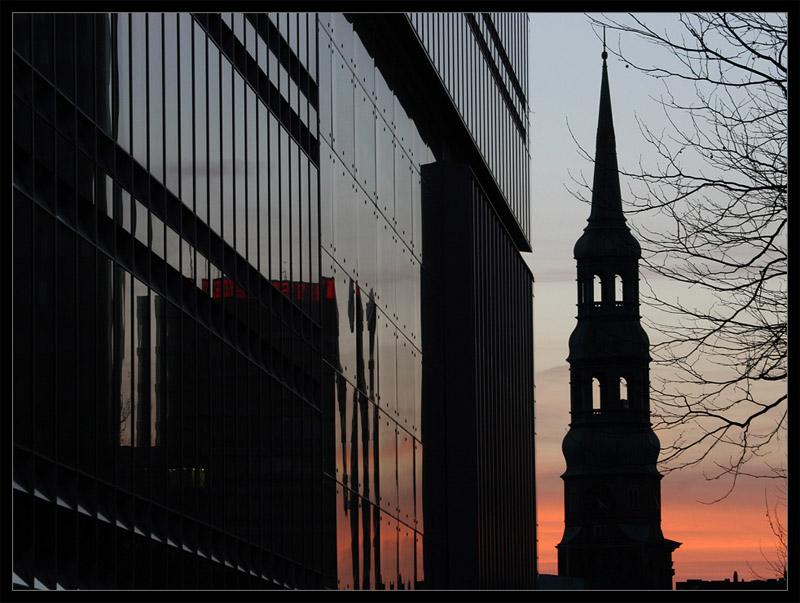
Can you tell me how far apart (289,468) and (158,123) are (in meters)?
8.32

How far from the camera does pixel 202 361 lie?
22484 millimetres

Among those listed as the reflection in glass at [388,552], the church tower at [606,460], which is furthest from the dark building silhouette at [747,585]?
the church tower at [606,460]

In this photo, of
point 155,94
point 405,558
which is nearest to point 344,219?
point 405,558

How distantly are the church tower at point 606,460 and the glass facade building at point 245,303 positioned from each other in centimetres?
11434

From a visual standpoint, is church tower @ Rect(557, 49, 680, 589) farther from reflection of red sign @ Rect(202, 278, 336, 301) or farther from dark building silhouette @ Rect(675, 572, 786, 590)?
reflection of red sign @ Rect(202, 278, 336, 301)

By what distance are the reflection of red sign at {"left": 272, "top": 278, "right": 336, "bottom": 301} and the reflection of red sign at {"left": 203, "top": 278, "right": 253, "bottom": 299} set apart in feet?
6.92

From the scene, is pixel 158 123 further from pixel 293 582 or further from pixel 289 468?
pixel 293 582

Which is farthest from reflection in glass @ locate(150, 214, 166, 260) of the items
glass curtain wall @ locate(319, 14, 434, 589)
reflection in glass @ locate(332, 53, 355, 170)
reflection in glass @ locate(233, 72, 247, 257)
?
reflection in glass @ locate(332, 53, 355, 170)

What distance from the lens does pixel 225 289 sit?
23922mm

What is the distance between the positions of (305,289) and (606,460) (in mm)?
141609

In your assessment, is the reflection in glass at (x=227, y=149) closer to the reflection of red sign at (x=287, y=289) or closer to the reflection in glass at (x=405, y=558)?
the reflection of red sign at (x=287, y=289)

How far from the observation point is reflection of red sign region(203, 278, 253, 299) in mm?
23203

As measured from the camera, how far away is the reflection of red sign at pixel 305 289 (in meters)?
27.6

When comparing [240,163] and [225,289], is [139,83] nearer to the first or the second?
[225,289]
